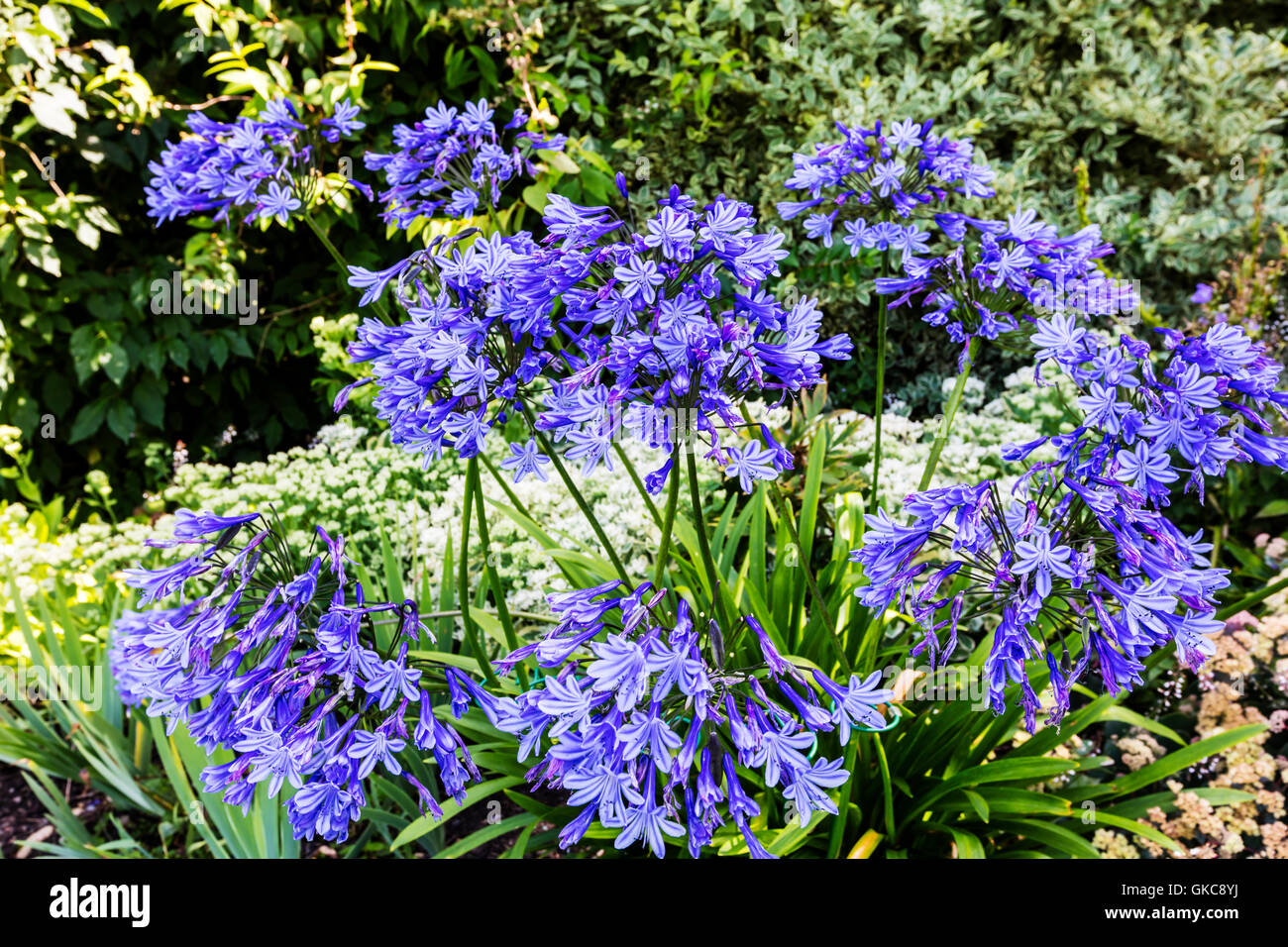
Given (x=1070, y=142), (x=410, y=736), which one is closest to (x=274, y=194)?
(x=410, y=736)

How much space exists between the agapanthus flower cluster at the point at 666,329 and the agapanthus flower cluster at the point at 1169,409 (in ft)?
1.46

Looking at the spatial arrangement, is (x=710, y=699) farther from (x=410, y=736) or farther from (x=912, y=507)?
(x=410, y=736)

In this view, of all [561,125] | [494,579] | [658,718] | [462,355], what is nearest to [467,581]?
[494,579]

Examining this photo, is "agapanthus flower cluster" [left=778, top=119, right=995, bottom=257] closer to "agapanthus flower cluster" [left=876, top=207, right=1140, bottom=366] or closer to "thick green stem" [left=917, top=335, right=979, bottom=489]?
"agapanthus flower cluster" [left=876, top=207, right=1140, bottom=366]

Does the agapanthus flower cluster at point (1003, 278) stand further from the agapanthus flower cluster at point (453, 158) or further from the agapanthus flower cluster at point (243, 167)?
the agapanthus flower cluster at point (243, 167)

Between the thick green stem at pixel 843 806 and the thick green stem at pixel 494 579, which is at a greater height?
the thick green stem at pixel 494 579

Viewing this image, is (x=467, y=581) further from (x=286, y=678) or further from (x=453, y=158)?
(x=453, y=158)

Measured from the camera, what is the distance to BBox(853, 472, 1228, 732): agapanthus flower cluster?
146cm

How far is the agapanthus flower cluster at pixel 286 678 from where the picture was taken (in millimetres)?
1559

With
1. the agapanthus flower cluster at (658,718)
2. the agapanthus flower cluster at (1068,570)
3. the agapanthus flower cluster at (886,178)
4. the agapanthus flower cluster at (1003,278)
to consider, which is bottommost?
the agapanthus flower cluster at (658,718)

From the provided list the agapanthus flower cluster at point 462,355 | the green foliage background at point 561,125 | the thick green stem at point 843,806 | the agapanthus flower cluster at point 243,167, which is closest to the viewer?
the agapanthus flower cluster at point 462,355

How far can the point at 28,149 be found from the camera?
4270 millimetres

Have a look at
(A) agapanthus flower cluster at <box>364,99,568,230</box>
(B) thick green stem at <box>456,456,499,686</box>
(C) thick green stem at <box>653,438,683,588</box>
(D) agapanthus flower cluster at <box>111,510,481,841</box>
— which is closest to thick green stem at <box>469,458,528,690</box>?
(B) thick green stem at <box>456,456,499,686</box>

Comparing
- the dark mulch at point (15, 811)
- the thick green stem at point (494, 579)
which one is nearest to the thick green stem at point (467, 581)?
the thick green stem at point (494, 579)
